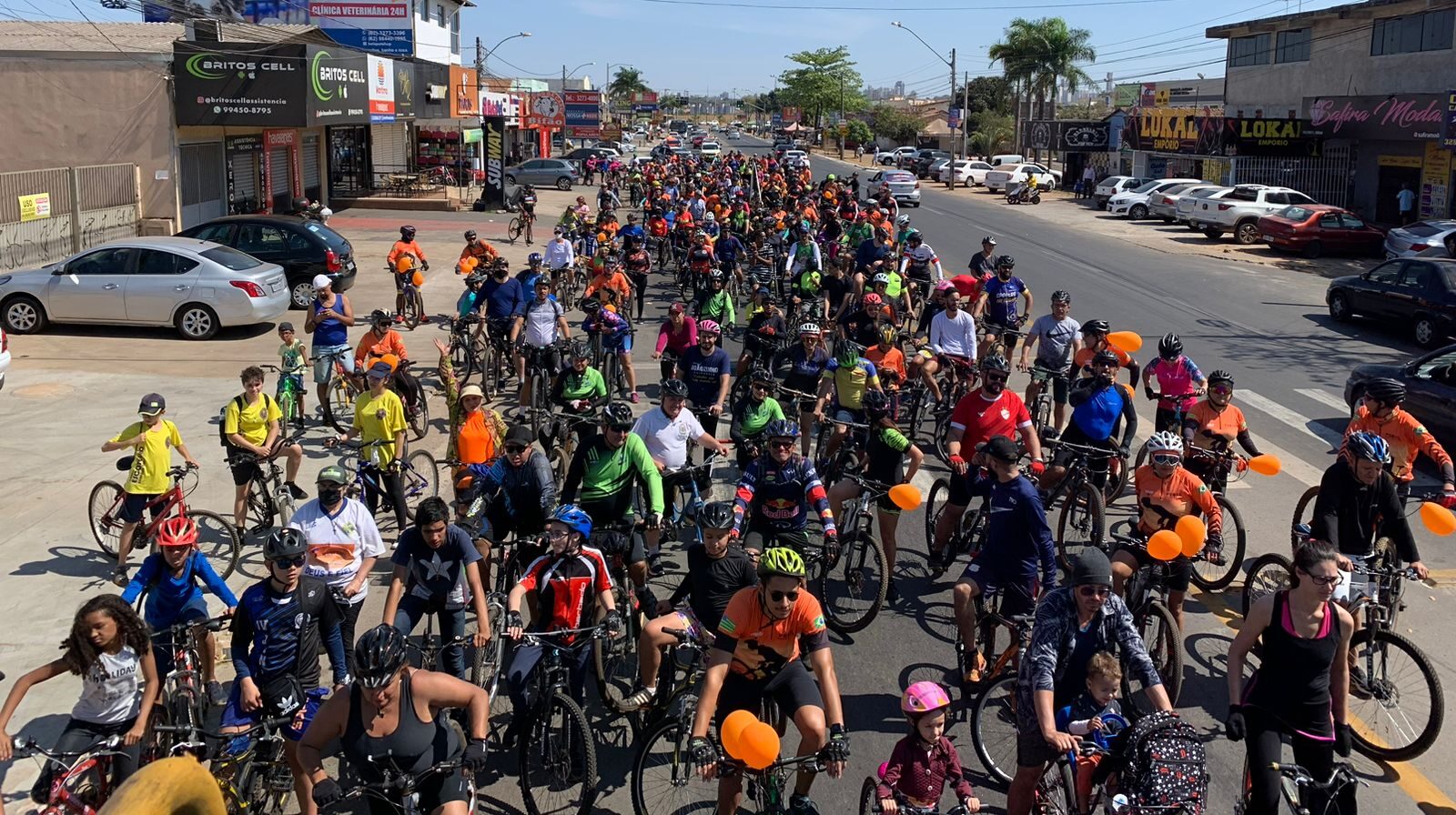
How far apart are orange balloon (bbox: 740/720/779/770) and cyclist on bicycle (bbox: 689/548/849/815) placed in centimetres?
53

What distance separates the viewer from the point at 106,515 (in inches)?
378

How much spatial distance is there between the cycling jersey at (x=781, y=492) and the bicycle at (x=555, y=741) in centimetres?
185

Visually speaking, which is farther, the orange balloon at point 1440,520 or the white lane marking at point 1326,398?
the white lane marking at point 1326,398

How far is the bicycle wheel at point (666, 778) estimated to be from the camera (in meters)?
6.18

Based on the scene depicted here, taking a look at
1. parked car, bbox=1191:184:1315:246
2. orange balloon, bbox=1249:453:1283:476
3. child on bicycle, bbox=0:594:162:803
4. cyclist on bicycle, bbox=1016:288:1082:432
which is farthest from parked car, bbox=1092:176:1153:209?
child on bicycle, bbox=0:594:162:803

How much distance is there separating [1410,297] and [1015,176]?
3279 cm

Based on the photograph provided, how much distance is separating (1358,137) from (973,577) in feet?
121

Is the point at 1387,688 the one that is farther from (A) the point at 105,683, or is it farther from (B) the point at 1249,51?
(B) the point at 1249,51

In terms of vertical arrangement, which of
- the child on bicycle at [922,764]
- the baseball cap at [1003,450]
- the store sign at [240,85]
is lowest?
the child on bicycle at [922,764]

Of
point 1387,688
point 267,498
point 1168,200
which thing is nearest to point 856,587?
point 1387,688

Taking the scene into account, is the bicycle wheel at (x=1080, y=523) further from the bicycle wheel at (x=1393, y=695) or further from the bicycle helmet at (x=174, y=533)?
the bicycle helmet at (x=174, y=533)

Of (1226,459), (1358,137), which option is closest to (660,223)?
(1226,459)

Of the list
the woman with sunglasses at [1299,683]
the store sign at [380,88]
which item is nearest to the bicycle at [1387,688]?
the woman with sunglasses at [1299,683]

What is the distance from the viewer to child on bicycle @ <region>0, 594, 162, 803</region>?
19.7ft
